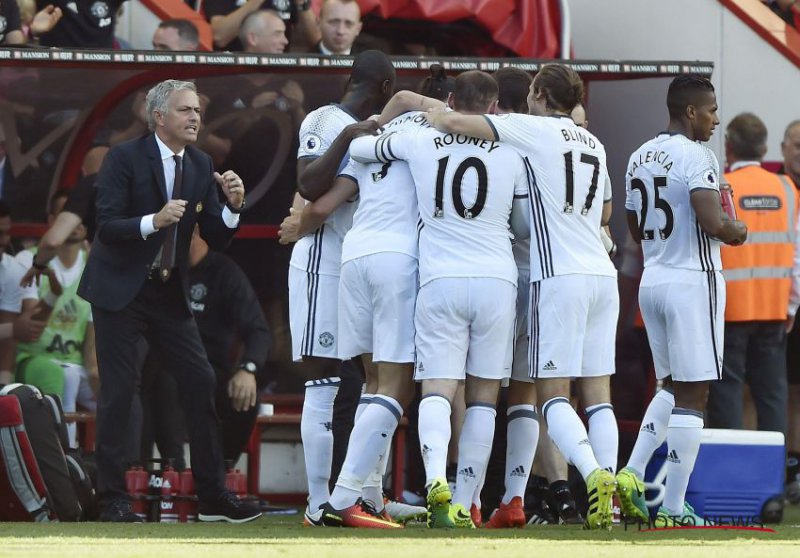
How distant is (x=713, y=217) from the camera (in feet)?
26.8

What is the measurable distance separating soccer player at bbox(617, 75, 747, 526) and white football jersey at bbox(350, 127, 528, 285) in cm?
90

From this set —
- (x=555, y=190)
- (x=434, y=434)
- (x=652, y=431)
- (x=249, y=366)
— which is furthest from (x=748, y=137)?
(x=434, y=434)

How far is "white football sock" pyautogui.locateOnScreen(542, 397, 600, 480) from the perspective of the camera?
749 centimetres

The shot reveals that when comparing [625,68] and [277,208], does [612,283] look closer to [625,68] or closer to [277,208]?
[625,68]

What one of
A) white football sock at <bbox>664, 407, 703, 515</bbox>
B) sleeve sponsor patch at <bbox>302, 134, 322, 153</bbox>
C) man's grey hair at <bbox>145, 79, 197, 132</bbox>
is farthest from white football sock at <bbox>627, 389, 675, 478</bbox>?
man's grey hair at <bbox>145, 79, 197, 132</bbox>

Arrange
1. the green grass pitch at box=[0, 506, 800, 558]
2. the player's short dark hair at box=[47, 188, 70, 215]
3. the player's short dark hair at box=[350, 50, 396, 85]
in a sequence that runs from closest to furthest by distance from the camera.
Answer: the green grass pitch at box=[0, 506, 800, 558]
the player's short dark hair at box=[350, 50, 396, 85]
the player's short dark hair at box=[47, 188, 70, 215]

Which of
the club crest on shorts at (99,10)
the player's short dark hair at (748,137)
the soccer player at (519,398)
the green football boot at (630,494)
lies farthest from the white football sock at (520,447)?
the club crest on shorts at (99,10)

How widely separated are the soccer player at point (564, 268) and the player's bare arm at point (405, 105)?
0.23 metres

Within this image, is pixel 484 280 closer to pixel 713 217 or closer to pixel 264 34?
pixel 713 217

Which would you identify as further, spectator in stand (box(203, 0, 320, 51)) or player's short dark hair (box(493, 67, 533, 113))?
spectator in stand (box(203, 0, 320, 51))

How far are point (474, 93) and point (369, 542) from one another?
2.10 m

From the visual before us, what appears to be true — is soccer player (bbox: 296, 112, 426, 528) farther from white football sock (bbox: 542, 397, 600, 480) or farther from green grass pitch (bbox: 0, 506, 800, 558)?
white football sock (bbox: 542, 397, 600, 480)

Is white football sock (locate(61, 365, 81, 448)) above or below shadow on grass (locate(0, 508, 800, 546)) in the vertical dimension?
above

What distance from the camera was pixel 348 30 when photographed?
38.3 ft
